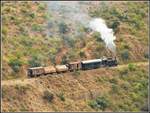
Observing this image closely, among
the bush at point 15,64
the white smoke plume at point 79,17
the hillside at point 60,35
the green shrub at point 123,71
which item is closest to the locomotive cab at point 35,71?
the hillside at point 60,35

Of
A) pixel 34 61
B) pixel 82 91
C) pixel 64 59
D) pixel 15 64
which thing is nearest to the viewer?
pixel 82 91

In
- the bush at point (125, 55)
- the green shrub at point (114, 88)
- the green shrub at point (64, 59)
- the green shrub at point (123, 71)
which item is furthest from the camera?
the bush at point (125, 55)

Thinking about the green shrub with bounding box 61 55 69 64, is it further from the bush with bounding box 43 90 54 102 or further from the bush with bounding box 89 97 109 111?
the bush with bounding box 43 90 54 102

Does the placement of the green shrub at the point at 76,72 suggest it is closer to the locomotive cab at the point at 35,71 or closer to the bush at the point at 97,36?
the locomotive cab at the point at 35,71

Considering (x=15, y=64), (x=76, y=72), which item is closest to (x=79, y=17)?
(x=76, y=72)

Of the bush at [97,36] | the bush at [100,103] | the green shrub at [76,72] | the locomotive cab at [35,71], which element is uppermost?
the bush at [97,36]

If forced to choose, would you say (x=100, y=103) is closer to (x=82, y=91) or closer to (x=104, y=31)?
(x=82, y=91)

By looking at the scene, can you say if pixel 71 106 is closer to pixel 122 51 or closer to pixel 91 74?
pixel 91 74
